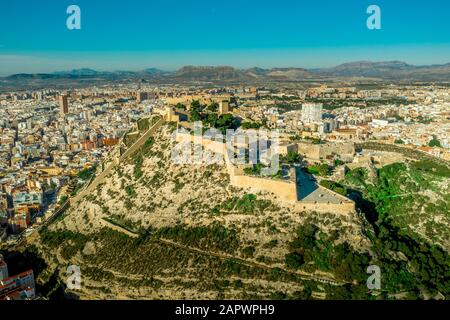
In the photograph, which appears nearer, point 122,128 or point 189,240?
point 189,240

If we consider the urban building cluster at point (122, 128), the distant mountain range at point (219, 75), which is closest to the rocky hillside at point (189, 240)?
the urban building cluster at point (122, 128)

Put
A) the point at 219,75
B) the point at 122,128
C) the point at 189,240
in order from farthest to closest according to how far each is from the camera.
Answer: the point at 219,75 < the point at 122,128 < the point at 189,240

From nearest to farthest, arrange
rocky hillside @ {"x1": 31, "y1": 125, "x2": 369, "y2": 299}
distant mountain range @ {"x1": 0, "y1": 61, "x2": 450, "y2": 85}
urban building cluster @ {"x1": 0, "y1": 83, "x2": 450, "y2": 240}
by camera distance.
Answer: rocky hillside @ {"x1": 31, "y1": 125, "x2": 369, "y2": 299}, urban building cluster @ {"x1": 0, "y1": 83, "x2": 450, "y2": 240}, distant mountain range @ {"x1": 0, "y1": 61, "x2": 450, "y2": 85}

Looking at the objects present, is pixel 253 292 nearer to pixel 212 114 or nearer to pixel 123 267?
pixel 123 267

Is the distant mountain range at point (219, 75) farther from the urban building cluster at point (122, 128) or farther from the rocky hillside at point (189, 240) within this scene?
the rocky hillside at point (189, 240)

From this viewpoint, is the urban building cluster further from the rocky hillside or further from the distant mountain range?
the distant mountain range

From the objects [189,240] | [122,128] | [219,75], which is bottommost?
[189,240]

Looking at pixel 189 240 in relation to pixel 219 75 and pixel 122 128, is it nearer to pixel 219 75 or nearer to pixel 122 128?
pixel 122 128

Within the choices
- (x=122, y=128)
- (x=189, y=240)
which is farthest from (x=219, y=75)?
(x=189, y=240)

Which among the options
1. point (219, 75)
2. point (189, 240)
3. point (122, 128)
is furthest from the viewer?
point (219, 75)

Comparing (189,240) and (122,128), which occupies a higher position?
(122,128)

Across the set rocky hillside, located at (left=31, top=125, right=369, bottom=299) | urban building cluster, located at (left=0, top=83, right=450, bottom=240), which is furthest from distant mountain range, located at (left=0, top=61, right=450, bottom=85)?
rocky hillside, located at (left=31, top=125, right=369, bottom=299)
